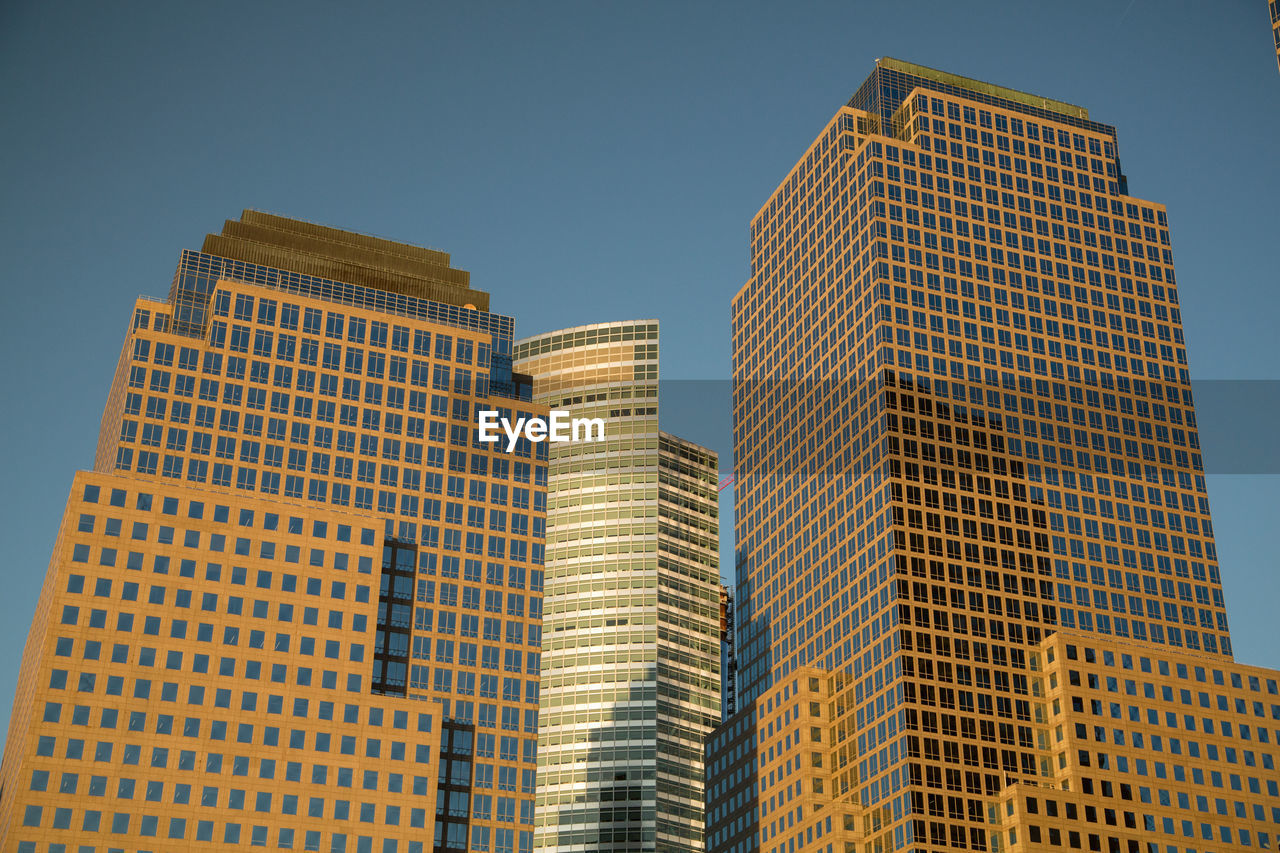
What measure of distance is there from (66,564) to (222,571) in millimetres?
15420

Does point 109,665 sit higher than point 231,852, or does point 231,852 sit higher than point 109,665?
point 109,665

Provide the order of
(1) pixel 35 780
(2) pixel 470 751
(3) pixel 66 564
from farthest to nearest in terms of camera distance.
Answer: (2) pixel 470 751 → (3) pixel 66 564 → (1) pixel 35 780

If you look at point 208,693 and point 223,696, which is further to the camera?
point 223,696

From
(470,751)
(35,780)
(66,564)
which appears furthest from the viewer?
(470,751)

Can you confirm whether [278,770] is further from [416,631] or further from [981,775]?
[981,775]

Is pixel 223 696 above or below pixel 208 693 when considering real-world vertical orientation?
below

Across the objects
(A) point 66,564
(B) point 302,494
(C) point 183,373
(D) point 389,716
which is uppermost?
(C) point 183,373

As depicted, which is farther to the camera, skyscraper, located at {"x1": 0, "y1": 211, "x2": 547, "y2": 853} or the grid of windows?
skyscraper, located at {"x1": 0, "y1": 211, "x2": 547, "y2": 853}

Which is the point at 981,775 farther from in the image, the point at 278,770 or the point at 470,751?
the point at 278,770

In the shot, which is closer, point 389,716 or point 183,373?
point 389,716

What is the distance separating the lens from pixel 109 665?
157250 millimetres

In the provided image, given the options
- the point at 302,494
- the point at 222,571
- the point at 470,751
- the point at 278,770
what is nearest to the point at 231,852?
the point at 278,770

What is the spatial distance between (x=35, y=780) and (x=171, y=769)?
1230cm

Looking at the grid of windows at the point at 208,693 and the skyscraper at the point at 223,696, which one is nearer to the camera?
the grid of windows at the point at 208,693
